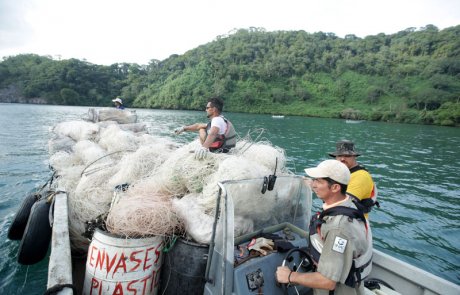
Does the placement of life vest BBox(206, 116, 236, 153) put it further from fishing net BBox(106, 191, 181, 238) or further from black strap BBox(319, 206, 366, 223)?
black strap BBox(319, 206, 366, 223)

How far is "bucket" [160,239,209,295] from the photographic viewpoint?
2.84 metres

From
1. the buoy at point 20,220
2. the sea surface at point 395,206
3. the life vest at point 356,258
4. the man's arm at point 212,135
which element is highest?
the man's arm at point 212,135

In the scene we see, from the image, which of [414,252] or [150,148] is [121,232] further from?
[414,252]

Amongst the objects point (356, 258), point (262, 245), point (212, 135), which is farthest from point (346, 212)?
point (212, 135)

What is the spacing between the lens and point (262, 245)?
2.90 meters

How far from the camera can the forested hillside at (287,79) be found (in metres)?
82.1

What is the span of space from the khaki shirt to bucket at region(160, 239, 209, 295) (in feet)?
4.23

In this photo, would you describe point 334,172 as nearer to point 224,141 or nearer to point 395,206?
point 224,141

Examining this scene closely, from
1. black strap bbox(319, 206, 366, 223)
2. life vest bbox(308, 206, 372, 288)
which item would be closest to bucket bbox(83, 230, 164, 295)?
life vest bbox(308, 206, 372, 288)

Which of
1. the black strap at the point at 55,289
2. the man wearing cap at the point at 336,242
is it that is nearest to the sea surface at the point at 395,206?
the black strap at the point at 55,289

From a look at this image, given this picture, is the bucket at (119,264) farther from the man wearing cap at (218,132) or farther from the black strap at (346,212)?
the man wearing cap at (218,132)

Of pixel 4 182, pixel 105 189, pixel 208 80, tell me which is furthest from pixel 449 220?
pixel 208 80

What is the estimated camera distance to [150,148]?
17.7 ft

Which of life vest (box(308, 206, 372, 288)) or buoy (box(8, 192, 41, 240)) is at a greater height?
life vest (box(308, 206, 372, 288))
